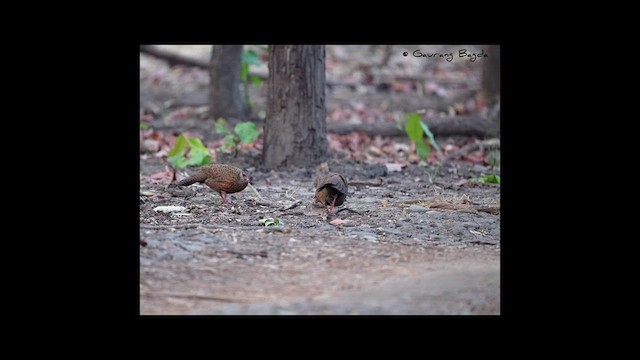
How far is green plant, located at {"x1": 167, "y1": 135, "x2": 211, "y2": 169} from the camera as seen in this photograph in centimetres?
916

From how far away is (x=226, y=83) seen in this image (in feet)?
37.7

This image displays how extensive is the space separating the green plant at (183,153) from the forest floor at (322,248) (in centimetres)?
15

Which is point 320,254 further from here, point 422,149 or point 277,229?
point 422,149

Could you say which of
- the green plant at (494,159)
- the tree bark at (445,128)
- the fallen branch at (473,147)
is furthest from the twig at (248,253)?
the tree bark at (445,128)

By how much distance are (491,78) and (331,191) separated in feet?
22.9

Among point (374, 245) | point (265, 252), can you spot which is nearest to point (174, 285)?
point (265, 252)

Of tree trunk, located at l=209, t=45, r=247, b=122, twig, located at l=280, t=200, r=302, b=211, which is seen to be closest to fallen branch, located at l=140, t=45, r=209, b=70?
tree trunk, located at l=209, t=45, r=247, b=122

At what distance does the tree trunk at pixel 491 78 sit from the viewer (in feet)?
43.5

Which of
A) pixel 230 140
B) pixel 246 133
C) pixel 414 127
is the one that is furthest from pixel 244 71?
pixel 414 127

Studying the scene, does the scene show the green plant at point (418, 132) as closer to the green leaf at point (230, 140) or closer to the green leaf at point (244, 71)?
the green leaf at point (230, 140)

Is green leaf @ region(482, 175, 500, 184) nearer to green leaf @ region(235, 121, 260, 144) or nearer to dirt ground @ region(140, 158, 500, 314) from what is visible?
dirt ground @ region(140, 158, 500, 314)

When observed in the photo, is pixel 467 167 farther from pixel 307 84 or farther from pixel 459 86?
pixel 459 86

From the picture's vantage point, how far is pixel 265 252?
5789 mm

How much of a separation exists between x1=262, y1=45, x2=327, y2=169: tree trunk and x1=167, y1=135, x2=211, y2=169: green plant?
2.30ft
